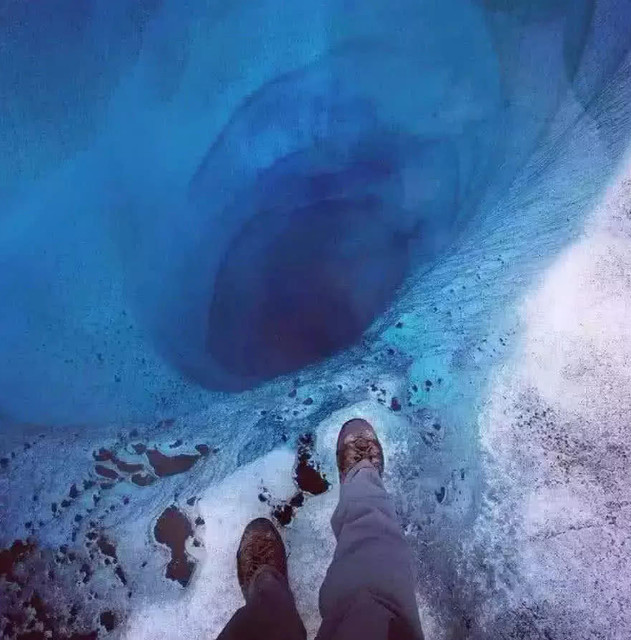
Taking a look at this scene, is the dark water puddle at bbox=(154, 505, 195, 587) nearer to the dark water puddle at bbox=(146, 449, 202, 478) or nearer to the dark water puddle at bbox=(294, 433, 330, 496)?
the dark water puddle at bbox=(146, 449, 202, 478)

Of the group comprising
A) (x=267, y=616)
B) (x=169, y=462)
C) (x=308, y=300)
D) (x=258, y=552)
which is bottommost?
(x=267, y=616)

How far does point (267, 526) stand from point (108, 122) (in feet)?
4.79

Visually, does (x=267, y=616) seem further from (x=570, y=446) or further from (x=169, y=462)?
(x=570, y=446)

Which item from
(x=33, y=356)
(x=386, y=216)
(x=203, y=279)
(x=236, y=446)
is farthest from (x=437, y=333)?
(x=33, y=356)

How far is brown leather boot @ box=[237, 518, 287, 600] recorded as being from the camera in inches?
49.7

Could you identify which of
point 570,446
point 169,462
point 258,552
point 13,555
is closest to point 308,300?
point 169,462

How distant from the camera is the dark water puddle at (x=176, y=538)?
4.43 feet

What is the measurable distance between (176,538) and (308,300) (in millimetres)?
876

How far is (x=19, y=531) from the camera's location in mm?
1454

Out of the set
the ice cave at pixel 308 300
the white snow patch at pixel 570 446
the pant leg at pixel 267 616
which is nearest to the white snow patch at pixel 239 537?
the ice cave at pixel 308 300

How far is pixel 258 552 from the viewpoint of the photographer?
1.28 m

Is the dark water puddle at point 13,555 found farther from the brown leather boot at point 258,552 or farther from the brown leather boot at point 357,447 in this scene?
the brown leather boot at point 357,447

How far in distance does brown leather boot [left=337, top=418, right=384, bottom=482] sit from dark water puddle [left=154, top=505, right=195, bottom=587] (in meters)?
0.49

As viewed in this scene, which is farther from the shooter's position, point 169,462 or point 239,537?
point 169,462
